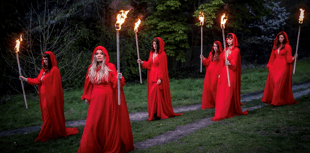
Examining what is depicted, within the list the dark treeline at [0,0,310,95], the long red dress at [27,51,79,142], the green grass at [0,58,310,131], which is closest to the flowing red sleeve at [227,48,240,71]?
the green grass at [0,58,310,131]

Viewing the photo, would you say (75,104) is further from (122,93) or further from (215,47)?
(122,93)

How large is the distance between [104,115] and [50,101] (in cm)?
243

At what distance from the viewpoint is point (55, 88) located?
688 cm

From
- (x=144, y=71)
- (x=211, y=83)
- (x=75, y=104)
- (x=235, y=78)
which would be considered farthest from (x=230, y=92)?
(x=144, y=71)

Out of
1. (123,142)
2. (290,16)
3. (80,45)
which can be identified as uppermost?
(290,16)

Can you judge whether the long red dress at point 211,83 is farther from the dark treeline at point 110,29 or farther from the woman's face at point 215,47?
the dark treeline at point 110,29

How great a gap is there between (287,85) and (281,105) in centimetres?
76

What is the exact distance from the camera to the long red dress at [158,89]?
830 cm

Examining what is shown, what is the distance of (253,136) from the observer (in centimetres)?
543

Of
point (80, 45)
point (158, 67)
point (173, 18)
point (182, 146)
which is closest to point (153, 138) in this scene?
point (182, 146)

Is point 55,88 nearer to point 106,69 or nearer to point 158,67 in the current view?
point 106,69

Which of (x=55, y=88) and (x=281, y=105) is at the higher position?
(x=55, y=88)

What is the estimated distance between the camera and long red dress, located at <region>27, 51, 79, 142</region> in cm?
670

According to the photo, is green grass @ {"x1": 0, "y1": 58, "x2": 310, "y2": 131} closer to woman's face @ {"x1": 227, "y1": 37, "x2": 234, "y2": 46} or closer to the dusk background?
the dusk background
